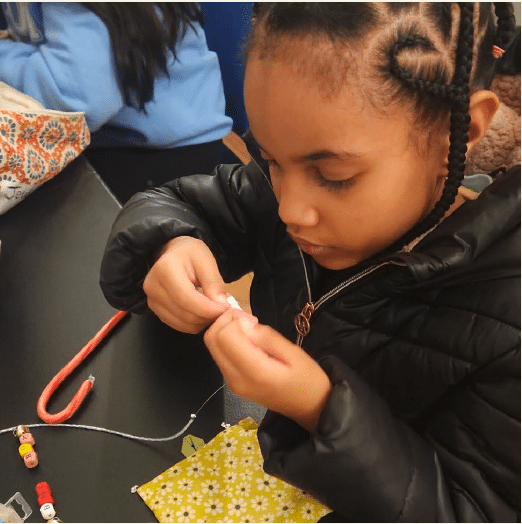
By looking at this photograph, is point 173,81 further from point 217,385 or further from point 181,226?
point 217,385

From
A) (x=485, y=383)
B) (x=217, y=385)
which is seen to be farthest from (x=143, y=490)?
(x=485, y=383)

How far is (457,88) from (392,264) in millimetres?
175

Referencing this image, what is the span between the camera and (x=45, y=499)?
1.89 ft

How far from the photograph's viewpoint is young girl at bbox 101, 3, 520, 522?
0.45 metres

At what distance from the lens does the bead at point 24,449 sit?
61 cm

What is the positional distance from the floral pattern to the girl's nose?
56 centimetres

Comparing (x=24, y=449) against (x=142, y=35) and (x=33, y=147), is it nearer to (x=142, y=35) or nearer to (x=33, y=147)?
(x=33, y=147)

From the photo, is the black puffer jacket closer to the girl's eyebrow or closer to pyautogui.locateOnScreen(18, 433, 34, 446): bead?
the girl's eyebrow

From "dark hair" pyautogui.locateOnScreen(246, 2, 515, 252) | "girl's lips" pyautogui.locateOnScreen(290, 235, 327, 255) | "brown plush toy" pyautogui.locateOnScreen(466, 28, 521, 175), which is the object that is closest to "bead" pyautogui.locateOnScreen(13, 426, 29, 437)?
"girl's lips" pyautogui.locateOnScreen(290, 235, 327, 255)

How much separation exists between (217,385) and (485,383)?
324 mm

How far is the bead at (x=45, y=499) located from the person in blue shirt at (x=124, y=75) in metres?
0.57

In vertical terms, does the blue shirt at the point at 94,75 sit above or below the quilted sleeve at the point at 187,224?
above

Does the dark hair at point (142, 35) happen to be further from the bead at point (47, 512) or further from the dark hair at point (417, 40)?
the bead at point (47, 512)

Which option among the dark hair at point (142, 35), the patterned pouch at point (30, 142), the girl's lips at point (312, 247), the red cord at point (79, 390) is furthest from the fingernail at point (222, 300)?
the dark hair at point (142, 35)
